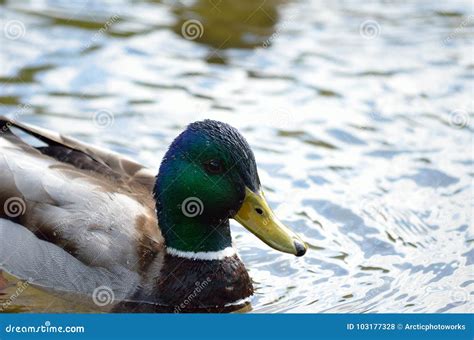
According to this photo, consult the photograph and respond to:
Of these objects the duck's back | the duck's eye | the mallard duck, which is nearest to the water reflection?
the duck's back

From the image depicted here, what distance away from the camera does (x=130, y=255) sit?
8070 millimetres

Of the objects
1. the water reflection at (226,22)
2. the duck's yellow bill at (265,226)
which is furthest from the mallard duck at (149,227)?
the water reflection at (226,22)

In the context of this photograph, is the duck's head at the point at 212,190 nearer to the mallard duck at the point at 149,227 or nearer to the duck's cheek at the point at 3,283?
the mallard duck at the point at 149,227

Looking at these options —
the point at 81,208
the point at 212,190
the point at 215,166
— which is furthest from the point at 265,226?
the point at 81,208

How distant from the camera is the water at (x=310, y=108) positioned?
9.02m

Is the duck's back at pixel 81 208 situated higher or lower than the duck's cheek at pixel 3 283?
higher

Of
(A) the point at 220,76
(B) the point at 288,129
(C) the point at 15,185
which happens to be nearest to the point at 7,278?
(C) the point at 15,185

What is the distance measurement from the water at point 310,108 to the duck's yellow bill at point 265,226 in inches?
25.9

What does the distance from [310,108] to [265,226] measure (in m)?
4.35

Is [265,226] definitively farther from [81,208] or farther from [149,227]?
[81,208]

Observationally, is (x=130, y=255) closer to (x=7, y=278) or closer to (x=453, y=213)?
(x=7, y=278)

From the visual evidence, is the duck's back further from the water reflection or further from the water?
the water reflection

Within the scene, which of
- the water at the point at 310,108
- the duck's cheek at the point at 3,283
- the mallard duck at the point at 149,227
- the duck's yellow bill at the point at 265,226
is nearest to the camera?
the duck's yellow bill at the point at 265,226

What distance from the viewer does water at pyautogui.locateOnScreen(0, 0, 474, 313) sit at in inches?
355
